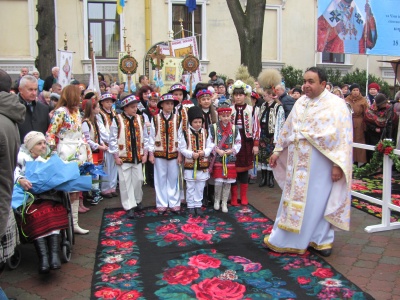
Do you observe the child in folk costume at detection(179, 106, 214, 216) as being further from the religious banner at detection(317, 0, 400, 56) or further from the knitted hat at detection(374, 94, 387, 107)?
the religious banner at detection(317, 0, 400, 56)

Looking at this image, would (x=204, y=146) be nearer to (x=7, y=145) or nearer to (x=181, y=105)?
(x=181, y=105)

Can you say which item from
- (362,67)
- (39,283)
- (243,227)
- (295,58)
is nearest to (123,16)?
(295,58)

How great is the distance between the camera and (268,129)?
8.65m

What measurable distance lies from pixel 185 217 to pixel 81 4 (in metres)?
13.5

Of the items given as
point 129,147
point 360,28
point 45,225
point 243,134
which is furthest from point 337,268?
point 360,28

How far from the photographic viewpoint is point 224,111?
698cm

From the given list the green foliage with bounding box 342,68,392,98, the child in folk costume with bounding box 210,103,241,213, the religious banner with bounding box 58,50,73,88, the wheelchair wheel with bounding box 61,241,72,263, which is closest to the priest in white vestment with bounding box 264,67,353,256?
the child in folk costume with bounding box 210,103,241,213

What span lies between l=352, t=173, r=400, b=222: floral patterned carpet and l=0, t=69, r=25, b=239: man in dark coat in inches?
203

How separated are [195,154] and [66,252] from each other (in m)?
2.36

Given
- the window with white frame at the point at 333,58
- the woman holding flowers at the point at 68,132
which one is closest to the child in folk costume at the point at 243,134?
the woman holding flowers at the point at 68,132

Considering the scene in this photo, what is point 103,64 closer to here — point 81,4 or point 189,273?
point 81,4

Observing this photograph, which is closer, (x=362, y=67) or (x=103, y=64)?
(x=103, y=64)

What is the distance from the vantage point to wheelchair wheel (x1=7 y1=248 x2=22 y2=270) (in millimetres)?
4918

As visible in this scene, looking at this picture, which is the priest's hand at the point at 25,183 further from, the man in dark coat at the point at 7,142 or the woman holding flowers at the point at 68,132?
the woman holding flowers at the point at 68,132
